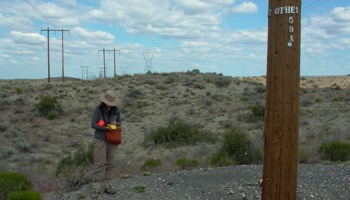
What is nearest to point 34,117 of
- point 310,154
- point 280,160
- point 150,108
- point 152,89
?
point 150,108

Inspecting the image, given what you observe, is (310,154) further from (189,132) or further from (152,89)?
(152,89)

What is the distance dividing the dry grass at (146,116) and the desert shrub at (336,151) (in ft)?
1.53

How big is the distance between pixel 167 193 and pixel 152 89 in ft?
142

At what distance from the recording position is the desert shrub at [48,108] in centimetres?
3912

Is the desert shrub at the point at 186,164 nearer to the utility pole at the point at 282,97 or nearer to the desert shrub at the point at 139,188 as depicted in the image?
the desert shrub at the point at 139,188

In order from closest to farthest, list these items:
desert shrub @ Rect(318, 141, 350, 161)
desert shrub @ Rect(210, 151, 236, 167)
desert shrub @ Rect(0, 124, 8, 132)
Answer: desert shrub @ Rect(210, 151, 236, 167), desert shrub @ Rect(318, 141, 350, 161), desert shrub @ Rect(0, 124, 8, 132)

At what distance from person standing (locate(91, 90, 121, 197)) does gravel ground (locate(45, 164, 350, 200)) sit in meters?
0.29

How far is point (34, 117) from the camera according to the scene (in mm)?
38469

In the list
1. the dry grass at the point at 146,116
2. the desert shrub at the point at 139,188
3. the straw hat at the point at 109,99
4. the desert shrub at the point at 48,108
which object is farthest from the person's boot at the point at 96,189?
the desert shrub at the point at 48,108

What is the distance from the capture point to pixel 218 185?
9320 millimetres

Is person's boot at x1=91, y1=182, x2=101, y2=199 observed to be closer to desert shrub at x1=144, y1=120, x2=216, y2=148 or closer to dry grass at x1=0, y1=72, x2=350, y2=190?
dry grass at x1=0, y1=72, x2=350, y2=190

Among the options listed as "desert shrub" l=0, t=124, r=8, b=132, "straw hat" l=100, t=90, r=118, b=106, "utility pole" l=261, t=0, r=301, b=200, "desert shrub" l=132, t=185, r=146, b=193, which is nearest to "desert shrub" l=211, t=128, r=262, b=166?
"desert shrub" l=132, t=185, r=146, b=193

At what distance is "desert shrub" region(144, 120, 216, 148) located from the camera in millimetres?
26188

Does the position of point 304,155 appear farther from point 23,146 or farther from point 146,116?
point 146,116
